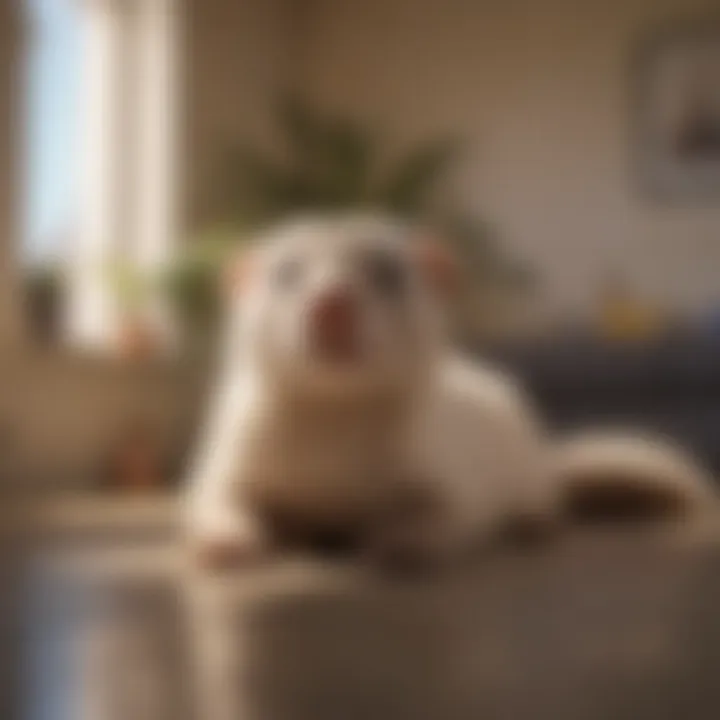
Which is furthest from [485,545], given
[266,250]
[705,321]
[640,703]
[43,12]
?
[43,12]

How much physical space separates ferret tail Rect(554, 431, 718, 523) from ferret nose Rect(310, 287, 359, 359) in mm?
486

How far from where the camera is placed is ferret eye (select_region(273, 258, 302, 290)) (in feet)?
3.43

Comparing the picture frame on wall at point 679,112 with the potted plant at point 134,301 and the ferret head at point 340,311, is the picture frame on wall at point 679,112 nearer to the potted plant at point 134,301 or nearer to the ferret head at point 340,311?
the potted plant at point 134,301

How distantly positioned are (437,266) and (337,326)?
15 centimetres

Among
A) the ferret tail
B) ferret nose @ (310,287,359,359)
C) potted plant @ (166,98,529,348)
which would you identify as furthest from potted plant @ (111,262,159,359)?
ferret nose @ (310,287,359,359)

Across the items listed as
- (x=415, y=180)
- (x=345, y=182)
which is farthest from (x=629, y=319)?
(x=345, y=182)

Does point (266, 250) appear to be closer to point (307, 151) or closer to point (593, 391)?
point (593, 391)

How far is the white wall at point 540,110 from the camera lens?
9.04 feet

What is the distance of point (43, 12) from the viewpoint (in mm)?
2334

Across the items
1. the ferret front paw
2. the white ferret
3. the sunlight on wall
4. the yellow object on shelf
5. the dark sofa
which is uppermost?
the sunlight on wall

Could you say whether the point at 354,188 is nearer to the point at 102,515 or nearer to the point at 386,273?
the point at 102,515

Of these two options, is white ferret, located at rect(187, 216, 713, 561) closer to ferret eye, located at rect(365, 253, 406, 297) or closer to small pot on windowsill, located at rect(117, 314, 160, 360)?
ferret eye, located at rect(365, 253, 406, 297)

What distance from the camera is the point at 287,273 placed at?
1.05 m

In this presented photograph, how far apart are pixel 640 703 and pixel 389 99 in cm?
259
